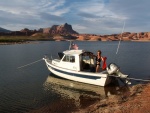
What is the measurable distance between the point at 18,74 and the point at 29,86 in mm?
6904

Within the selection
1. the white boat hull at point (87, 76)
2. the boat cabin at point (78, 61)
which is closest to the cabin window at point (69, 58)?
the boat cabin at point (78, 61)

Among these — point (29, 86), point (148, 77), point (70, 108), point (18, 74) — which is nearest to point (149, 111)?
point (70, 108)

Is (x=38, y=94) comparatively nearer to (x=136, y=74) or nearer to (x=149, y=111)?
(x=149, y=111)

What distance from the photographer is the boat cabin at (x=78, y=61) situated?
25219 millimetres

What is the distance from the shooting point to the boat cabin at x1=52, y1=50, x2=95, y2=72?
25.2 meters

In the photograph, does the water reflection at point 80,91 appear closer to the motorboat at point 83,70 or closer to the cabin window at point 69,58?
the motorboat at point 83,70

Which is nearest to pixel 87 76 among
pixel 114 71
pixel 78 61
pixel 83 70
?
pixel 83 70

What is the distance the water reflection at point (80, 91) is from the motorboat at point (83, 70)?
2.09ft

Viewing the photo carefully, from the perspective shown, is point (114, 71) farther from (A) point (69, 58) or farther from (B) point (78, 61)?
(A) point (69, 58)

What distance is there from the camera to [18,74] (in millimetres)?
30984

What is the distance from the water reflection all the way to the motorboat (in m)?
0.64

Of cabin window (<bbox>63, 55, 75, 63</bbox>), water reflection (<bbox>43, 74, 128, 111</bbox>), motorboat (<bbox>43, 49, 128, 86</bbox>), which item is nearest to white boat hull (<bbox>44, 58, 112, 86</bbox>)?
motorboat (<bbox>43, 49, 128, 86</bbox>)

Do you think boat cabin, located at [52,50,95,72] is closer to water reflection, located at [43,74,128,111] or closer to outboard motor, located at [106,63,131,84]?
water reflection, located at [43,74,128,111]

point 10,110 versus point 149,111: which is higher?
point 149,111
